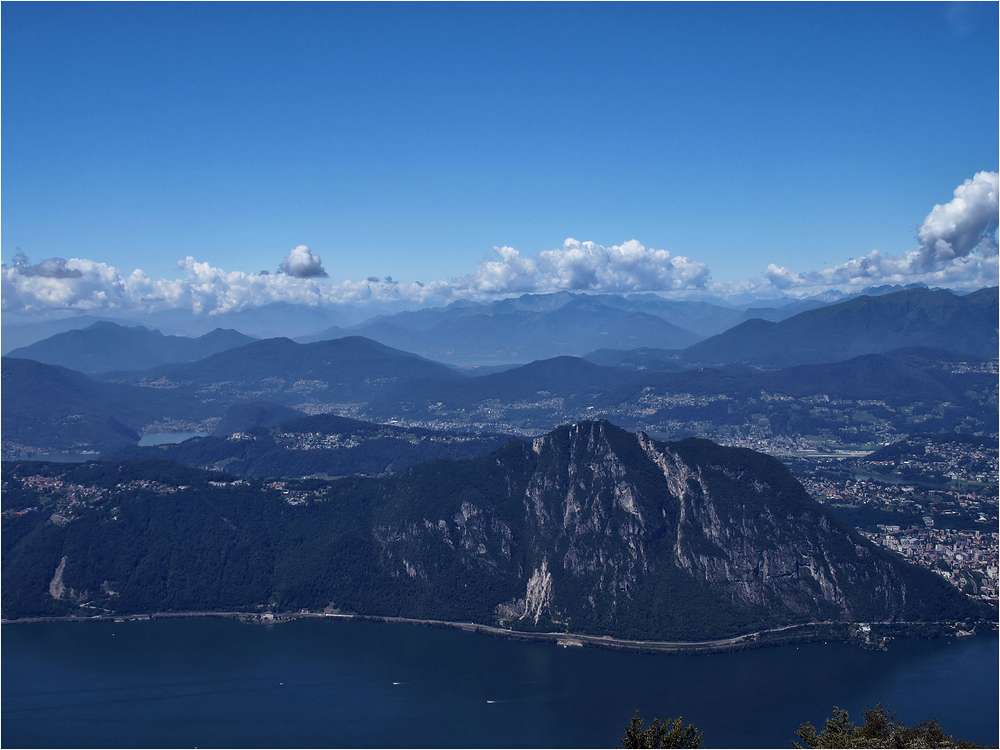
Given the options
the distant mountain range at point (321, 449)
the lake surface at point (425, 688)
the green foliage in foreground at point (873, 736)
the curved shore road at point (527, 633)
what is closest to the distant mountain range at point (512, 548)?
the curved shore road at point (527, 633)

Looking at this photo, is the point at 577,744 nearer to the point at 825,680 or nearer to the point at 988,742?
the point at 825,680

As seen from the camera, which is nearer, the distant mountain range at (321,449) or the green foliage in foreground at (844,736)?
the green foliage in foreground at (844,736)

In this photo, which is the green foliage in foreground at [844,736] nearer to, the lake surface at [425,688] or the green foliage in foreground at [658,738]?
the green foliage in foreground at [658,738]

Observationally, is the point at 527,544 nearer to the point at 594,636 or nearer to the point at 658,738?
the point at 594,636

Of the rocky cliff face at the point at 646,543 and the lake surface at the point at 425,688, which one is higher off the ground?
the rocky cliff face at the point at 646,543

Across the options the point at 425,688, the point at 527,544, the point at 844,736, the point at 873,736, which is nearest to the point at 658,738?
the point at 844,736

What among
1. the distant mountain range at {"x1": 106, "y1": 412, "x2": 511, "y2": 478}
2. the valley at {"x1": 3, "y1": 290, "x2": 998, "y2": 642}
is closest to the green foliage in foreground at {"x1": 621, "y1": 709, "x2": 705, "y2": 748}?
the valley at {"x1": 3, "y1": 290, "x2": 998, "y2": 642}
